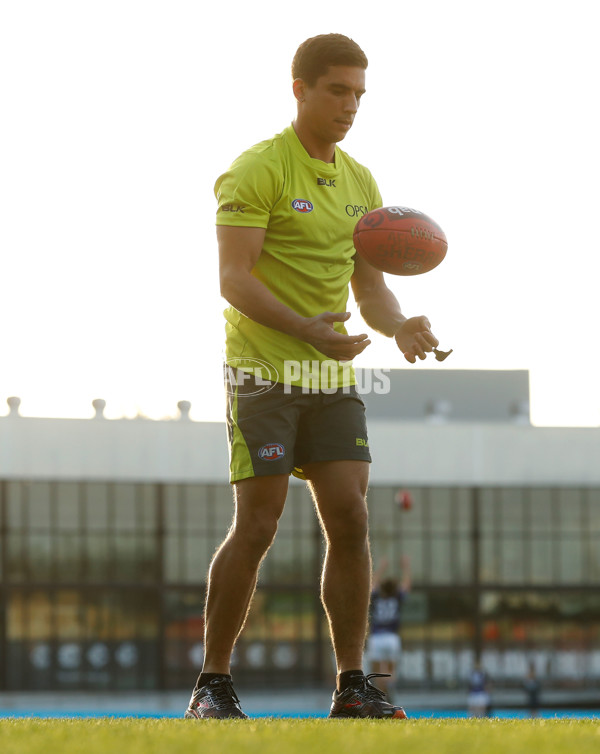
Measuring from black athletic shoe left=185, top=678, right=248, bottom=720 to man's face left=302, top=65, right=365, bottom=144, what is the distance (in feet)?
5.96

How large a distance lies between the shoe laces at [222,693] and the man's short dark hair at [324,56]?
196 cm

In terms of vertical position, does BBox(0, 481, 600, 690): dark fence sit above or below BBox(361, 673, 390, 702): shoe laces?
below

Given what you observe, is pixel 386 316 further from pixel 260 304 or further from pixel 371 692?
pixel 371 692

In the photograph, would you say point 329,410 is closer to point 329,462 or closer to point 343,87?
point 329,462

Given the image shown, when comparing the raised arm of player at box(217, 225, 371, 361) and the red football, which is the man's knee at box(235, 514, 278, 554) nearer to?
the raised arm of player at box(217, 225, 371, 361)

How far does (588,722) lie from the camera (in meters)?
3.38

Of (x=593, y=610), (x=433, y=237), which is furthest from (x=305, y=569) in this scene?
(x=433, y=237)

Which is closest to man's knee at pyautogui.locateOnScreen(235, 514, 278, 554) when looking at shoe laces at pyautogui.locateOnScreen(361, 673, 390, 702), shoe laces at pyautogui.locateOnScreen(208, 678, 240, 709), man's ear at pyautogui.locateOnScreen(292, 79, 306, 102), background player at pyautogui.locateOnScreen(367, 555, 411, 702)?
shoe laces at pyautogui.locateOnScreen(208, 678, 240, 709)

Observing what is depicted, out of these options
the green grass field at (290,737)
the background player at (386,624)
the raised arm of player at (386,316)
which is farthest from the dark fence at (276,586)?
the green grass field at (290,737)

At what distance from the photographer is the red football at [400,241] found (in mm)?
4156

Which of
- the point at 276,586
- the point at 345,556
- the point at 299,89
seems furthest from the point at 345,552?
the point at 276,586

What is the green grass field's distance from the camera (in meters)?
2.32

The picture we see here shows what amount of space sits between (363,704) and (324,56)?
2067 mm

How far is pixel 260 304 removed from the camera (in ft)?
12.8
